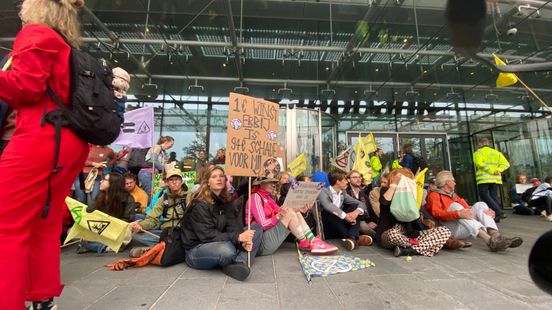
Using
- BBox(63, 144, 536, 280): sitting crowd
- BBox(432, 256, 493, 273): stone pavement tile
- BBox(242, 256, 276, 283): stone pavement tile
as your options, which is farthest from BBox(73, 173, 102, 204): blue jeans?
BBox(432, 256, 493, 273): stone pavement tile

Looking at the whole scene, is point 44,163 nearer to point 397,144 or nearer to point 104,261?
point 104,261

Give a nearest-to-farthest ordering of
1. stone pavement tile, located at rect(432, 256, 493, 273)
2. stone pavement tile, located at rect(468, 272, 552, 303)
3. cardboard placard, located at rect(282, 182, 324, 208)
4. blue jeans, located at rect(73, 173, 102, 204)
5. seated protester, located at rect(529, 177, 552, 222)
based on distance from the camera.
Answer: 1. stone pavement tile, located at rect(468, 272, 552, 303)
2. stone pavement tile, located at rect(432, 256, 493, 273)
3. cardboard placard, located at rect(282, 182, 324, 208)
4. blue jeans, located at rect(73, 173, 102, 204)
5. seated protester, located at rect(529, 177, 552, 222)

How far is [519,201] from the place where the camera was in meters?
9.59

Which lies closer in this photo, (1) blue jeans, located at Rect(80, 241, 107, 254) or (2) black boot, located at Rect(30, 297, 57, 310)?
(2) black boot, located at Rect(30, 297, 57, 310)

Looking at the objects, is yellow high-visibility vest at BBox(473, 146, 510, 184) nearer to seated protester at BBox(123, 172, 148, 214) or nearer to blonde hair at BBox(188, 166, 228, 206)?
blonde hair at BBox(188, 166, 228, 206)

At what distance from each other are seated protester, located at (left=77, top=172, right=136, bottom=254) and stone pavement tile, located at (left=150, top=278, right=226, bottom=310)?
2196 mm

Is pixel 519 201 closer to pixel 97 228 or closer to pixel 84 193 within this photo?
pixel 97 228

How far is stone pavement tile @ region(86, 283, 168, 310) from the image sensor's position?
234cm

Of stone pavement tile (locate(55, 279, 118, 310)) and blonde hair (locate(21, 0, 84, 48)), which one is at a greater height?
blonde hair (locate(21, 0, 84, 48))

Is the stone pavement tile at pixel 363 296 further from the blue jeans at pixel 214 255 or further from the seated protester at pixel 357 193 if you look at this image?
the seated protester at pixel 357 193

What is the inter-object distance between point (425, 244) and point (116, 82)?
4193 millimetres

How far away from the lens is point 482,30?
0.81 m

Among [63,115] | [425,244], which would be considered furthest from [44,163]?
[425,244]

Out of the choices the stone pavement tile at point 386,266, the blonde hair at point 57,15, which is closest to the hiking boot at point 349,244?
the stone pavement tile at point 386,266
